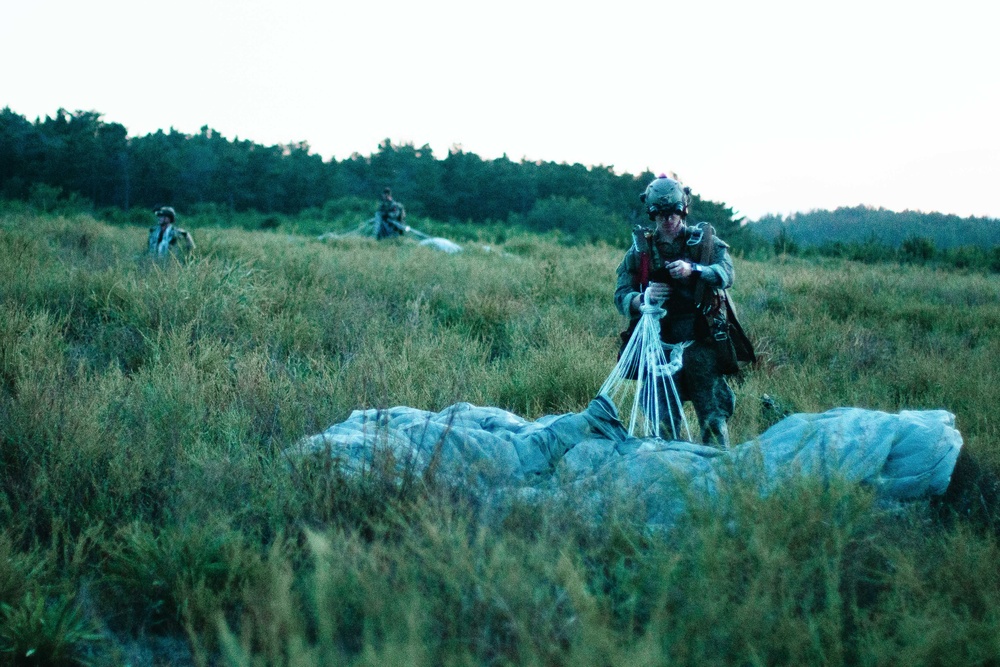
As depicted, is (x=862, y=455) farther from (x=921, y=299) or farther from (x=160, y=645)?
(x=921, y=299)

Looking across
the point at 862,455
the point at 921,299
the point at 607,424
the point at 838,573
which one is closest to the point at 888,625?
the point at 838,573

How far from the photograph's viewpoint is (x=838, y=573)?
96.7 inches

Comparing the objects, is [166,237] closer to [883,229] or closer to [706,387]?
[706,387]

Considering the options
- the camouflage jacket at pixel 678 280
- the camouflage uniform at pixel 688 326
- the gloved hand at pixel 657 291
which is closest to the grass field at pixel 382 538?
the camouflage uniform at pixel 688 326

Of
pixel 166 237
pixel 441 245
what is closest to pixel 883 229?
pixel 441 245

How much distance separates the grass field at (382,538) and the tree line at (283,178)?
27023 mm

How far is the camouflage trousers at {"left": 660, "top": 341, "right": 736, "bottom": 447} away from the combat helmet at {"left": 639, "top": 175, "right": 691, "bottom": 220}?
2.82 feet

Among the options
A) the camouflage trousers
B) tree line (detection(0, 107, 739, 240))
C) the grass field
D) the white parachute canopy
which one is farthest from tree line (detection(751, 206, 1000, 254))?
the camouflage trousers

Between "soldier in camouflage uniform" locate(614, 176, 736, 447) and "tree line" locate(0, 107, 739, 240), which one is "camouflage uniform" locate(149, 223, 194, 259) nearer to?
"soldier in camouflage uniform" locate(614, 176, 736, 447)

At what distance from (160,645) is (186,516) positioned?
63cm

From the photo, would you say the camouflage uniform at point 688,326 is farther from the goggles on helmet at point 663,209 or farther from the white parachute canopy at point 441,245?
the white parachute canopy at point 441,245

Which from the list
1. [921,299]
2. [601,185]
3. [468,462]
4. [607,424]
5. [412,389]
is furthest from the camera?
[601,185]

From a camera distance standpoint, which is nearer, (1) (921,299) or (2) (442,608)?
(2) (442,608)

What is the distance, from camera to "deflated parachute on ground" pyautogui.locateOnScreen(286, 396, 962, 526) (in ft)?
10.9
